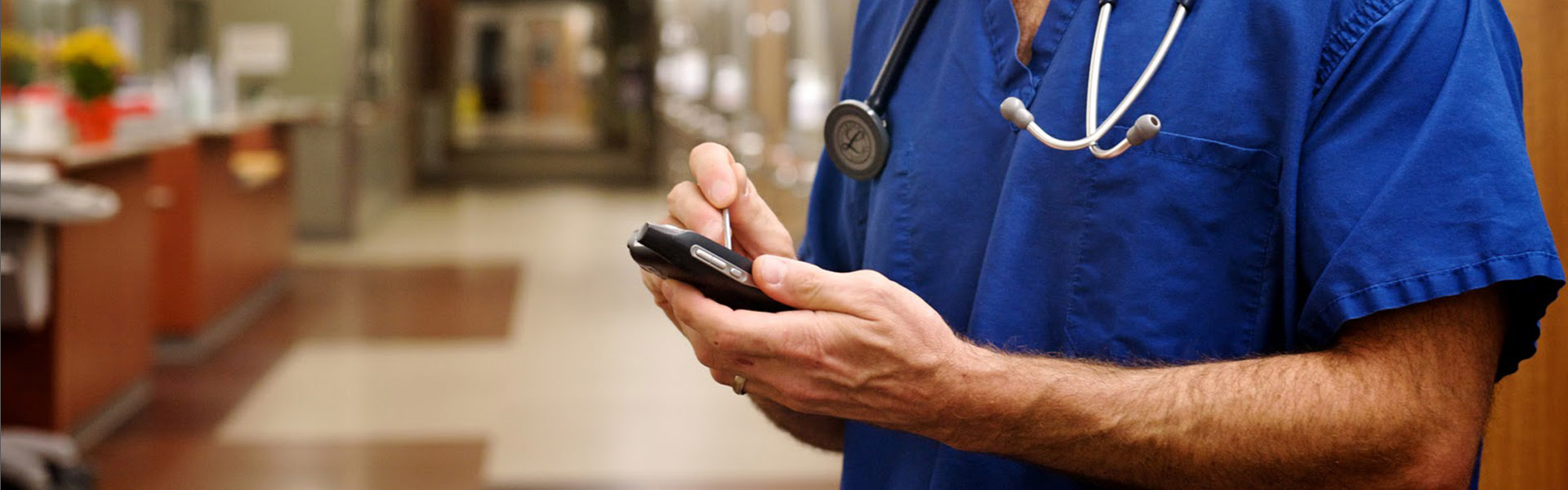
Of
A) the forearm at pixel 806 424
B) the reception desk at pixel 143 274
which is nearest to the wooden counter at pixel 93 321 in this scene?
the reception desk at pixel 143 274

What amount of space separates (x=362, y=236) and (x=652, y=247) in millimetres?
9439

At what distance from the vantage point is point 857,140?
1.10 metres

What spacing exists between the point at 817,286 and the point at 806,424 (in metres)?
0.42

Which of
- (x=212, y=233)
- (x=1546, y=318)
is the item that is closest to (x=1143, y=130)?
(x=1546, y=318)

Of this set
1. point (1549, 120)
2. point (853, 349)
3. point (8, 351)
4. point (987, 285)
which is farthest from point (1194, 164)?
point (8, 351)

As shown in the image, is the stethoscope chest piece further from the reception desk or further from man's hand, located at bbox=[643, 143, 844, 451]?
the reception desk

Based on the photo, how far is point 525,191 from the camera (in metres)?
13.8

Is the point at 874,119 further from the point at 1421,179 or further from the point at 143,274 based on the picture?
the point at 143,274

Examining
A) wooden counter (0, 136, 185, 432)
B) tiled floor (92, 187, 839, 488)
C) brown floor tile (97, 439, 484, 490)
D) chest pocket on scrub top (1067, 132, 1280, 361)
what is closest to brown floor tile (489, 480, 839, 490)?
tiled floor (92, 187, 839, 488)

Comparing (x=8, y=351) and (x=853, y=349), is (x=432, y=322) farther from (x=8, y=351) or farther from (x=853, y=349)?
(x=853, y=349)

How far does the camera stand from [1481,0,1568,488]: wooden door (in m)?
Result: 1.22

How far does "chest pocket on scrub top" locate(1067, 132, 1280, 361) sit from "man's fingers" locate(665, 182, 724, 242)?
0.25 meters

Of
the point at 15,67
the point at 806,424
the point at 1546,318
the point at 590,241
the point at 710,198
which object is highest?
the point at 710,198

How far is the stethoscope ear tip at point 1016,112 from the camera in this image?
89cm
